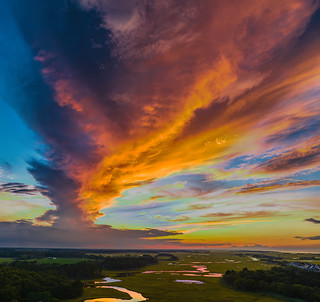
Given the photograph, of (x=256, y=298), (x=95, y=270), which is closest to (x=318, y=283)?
(x=256, y=298)

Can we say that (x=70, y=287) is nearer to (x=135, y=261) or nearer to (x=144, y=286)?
(x=144, y=286)

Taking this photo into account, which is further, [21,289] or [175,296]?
[175,296]

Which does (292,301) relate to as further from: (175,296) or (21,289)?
(21,289)

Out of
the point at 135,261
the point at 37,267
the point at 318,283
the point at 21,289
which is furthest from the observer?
the point at 135,261

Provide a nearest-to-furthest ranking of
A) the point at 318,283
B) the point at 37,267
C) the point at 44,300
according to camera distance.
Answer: the point at 44,300
the point at 318,283
the point at 37,267

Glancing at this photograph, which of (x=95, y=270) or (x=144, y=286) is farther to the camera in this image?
(x=95, y=270)

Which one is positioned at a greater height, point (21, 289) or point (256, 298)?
point (21, 289)

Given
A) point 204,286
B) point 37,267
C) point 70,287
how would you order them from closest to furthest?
1. point 70,287
2. point 204,286
3. point 37,267

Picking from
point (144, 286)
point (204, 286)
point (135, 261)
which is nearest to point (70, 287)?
point (144, 286)

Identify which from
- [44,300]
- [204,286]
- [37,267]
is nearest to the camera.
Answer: [44,300]
